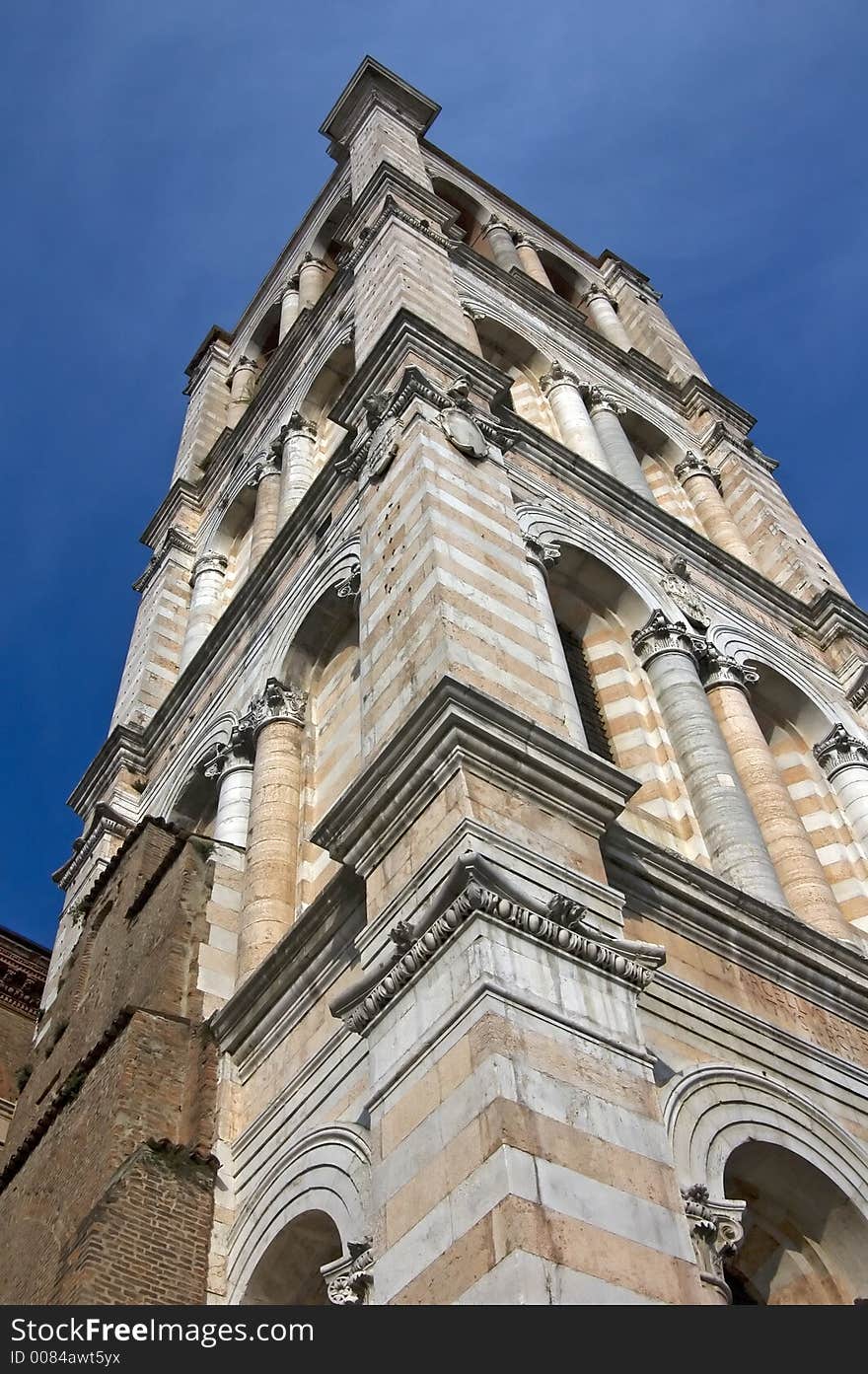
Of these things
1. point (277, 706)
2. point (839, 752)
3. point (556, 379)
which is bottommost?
point (839, 752)

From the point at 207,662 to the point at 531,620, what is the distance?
863cm

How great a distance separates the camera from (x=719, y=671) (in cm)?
1608

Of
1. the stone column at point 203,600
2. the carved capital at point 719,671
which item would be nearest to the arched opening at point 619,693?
the carved capital at point 719,671

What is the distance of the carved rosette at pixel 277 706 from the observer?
15.5 meters

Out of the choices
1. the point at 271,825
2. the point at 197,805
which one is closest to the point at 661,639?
the point at 271,825

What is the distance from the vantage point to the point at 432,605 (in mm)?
11266

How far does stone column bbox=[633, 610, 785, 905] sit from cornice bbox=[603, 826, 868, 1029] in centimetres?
66

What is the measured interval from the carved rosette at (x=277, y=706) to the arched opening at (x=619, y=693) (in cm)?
319

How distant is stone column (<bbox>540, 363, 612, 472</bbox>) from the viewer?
21.0 m

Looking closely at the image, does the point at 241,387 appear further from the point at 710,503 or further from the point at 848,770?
the point at 848,770

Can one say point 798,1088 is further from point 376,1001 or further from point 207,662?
point 207,662

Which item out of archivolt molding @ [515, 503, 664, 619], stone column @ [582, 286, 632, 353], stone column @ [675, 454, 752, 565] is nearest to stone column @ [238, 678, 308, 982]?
archivolt molding @ [515, 503, 664, 619]

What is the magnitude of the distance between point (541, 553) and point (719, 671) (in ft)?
8.64

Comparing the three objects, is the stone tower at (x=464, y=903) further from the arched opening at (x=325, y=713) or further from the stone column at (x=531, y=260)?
the stone column at (x=531, y=260)
